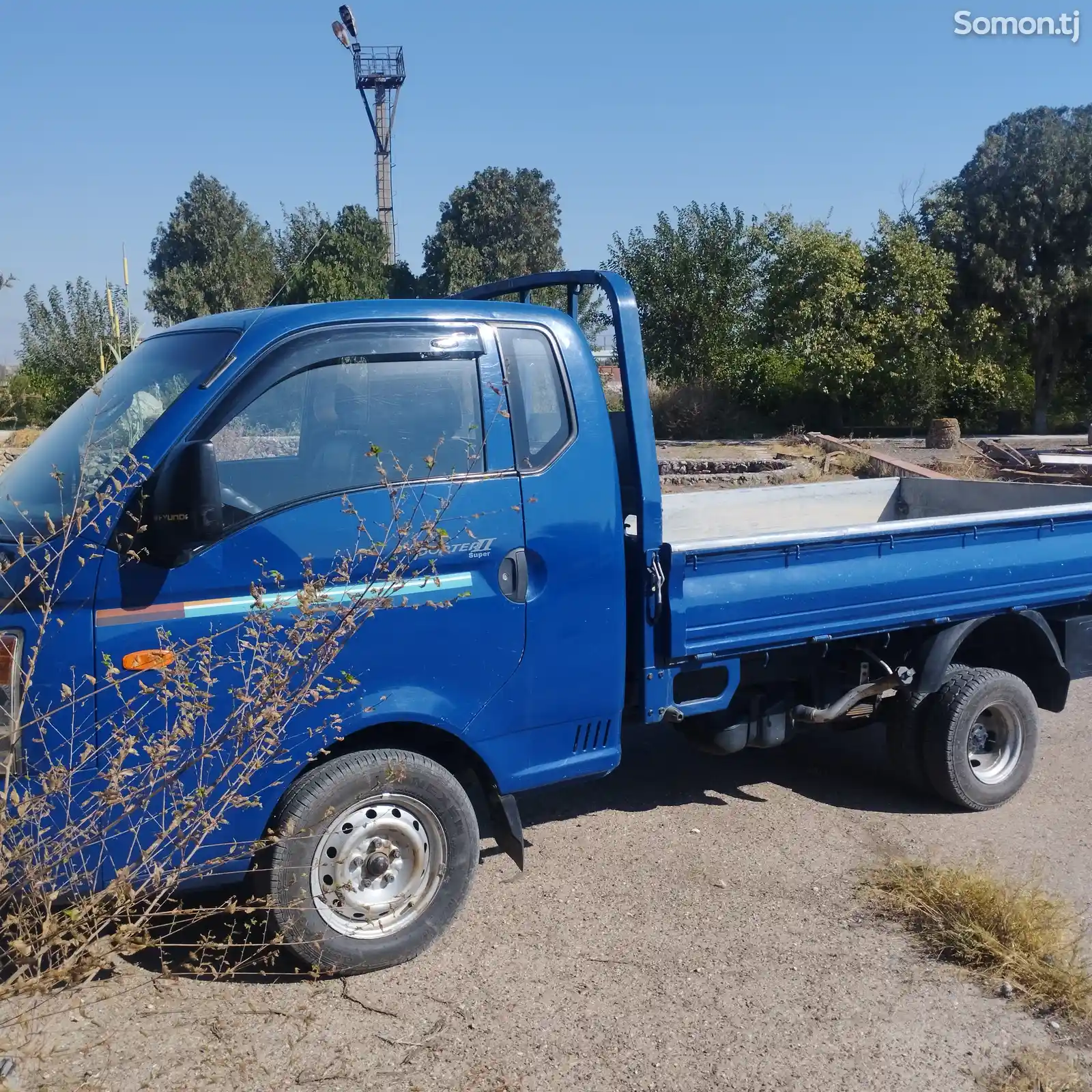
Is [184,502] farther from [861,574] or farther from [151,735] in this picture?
[861,574]

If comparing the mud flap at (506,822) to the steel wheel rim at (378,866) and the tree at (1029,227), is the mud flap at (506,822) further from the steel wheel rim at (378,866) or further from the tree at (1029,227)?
the tree at (1029,227)

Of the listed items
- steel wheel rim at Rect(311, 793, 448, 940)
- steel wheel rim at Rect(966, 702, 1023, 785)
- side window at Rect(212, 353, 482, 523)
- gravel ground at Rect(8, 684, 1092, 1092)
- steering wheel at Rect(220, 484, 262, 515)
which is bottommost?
gravel ground at Rect(8, 684, 1092, 1092)

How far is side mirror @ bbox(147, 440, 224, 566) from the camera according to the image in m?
3.33

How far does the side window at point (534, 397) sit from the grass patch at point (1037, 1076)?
8.12ft

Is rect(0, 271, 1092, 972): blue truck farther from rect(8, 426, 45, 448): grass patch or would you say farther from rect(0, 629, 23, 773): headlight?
rect(8, 426, 45, 448): grass patch

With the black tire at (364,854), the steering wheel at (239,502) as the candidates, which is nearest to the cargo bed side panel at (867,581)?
the black tire at (364,854)

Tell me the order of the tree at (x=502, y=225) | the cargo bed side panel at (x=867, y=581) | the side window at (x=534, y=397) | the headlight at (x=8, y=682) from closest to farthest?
the headlight at (x=8, y=682) → the side window at (x=534, y=397) → the cargo bed side panel at (x=867, y=581) → the tree at (x=502, y=225)

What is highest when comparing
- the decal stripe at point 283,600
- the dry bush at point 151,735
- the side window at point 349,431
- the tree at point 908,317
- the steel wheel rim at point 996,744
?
→ the tree at point 908,317

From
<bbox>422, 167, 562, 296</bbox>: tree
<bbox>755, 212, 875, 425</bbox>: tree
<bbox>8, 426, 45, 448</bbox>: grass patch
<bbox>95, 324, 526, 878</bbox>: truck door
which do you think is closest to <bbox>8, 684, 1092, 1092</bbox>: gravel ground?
<bbox>95, 324, 526, 878</bbox>: truck door

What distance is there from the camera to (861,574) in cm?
510

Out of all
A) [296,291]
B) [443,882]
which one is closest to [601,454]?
[443,882]

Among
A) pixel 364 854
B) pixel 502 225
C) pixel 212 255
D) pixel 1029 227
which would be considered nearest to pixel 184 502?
pixel 364 854

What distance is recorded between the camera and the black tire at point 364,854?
3.73 metres

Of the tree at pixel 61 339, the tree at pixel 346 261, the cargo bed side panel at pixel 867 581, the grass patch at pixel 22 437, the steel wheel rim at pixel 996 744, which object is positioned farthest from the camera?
the tree at pixel 346 261
